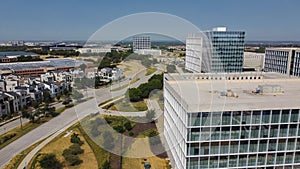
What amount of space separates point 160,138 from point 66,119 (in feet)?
14.2

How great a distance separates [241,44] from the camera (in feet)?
59.4

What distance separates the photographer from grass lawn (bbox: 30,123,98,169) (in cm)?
611

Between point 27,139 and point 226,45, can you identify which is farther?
point 226,45

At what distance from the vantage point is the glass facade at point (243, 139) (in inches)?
185

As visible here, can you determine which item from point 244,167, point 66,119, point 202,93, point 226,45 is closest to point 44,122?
point 66,119

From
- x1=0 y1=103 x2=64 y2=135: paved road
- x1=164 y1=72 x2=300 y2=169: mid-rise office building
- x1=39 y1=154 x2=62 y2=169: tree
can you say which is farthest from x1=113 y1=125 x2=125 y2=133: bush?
x1=0 y1=103 x2=64 y2=135: paved road

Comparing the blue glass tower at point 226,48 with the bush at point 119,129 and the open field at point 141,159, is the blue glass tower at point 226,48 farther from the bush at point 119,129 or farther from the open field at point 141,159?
the open field at point 141,159

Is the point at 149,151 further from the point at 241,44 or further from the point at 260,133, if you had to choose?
the point at 241,44

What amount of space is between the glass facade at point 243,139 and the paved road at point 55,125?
181 inches

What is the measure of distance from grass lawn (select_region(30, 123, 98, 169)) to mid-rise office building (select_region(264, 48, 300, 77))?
1357cm

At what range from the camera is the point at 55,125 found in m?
9.16

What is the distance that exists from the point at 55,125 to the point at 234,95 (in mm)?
6745

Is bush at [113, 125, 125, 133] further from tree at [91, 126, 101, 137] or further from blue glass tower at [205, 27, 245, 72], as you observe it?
blue glass tower at [205, 27, 245, 72]

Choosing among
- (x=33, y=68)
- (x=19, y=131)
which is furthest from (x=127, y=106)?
(x=33, y=68)
